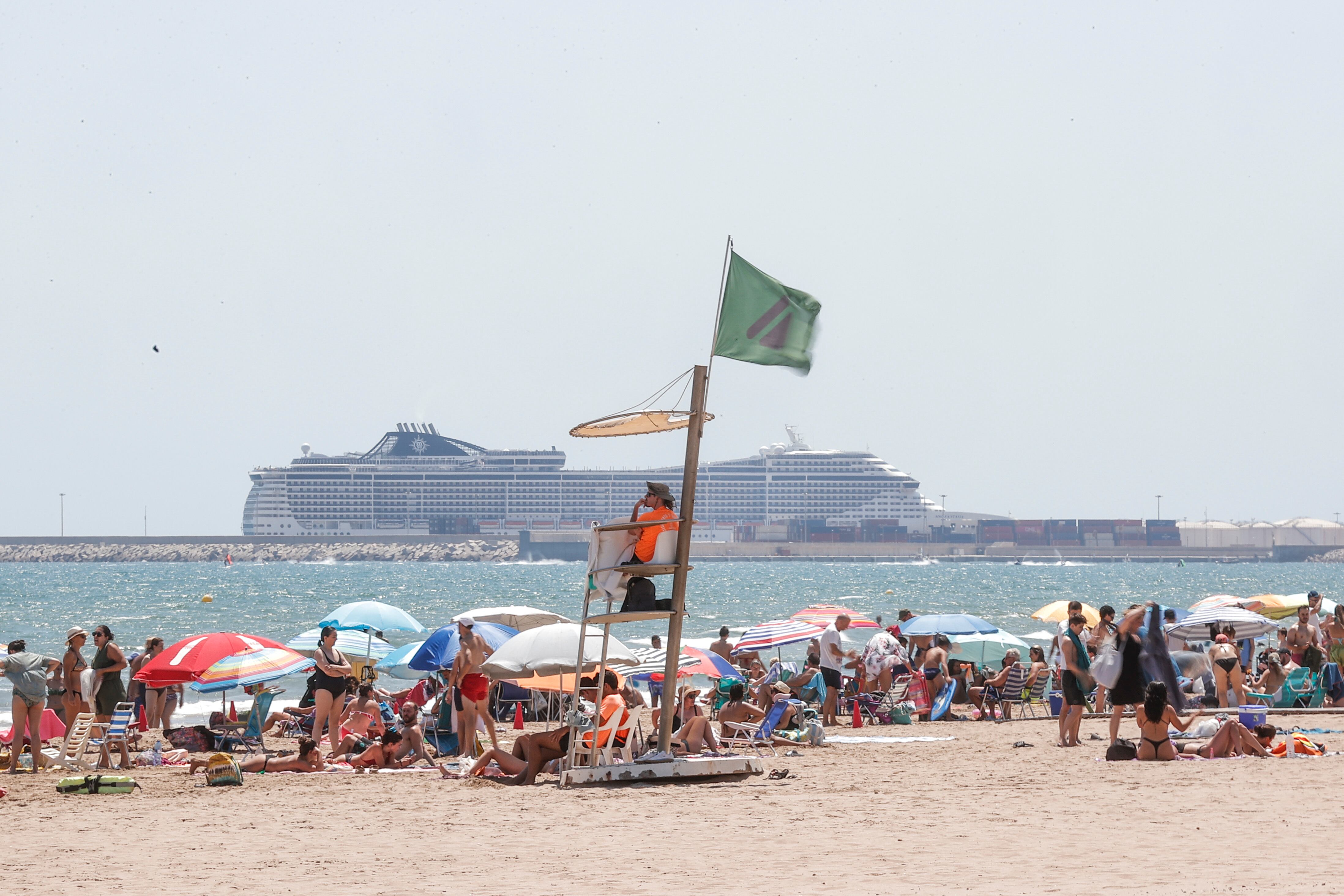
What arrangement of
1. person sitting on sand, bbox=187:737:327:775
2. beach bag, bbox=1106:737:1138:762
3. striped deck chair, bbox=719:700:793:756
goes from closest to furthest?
beach bag, bbox=1106:737:1138:762 < person sitting on sand, bbox=187:737:327:775 < striped deck chair, bbox=719:700:793:756

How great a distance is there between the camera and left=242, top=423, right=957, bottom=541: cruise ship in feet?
380

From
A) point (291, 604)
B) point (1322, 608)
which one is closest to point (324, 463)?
point (291, 604)

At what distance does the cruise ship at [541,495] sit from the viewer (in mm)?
115938

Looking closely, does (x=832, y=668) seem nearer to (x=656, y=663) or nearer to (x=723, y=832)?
(x=656, y=663)

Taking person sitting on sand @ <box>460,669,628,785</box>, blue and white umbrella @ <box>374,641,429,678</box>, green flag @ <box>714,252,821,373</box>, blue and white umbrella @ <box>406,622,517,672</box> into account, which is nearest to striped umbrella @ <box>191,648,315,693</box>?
blue and white umbrella @ <box>406,622,517,672</box>

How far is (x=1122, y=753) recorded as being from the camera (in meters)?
8.86

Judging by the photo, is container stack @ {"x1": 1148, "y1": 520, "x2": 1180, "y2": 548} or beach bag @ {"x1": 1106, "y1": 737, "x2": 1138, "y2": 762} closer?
beach bag @ {"x1": 1106, "y1": 737, "x2": 1138, "y2": 762}

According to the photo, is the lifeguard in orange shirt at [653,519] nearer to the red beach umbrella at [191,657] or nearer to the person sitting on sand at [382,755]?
the person sitting on sand at [382,755]

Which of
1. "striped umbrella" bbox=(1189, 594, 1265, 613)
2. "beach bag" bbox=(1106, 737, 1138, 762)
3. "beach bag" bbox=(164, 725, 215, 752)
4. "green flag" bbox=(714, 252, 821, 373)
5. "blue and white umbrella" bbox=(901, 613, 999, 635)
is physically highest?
"green flag" bbox=(714, 252, 821, 373)

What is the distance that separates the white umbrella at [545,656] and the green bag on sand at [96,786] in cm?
237

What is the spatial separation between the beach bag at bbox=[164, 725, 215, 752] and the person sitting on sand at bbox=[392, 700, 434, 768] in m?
1.94

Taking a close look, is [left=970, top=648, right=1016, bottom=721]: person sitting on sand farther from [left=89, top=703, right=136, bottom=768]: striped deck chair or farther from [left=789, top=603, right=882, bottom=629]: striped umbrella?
[left=89, top=703, right=136, bottom=768]: striped deck chair

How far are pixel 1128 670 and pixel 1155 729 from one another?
73 centimetres

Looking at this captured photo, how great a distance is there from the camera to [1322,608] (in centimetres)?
1506
